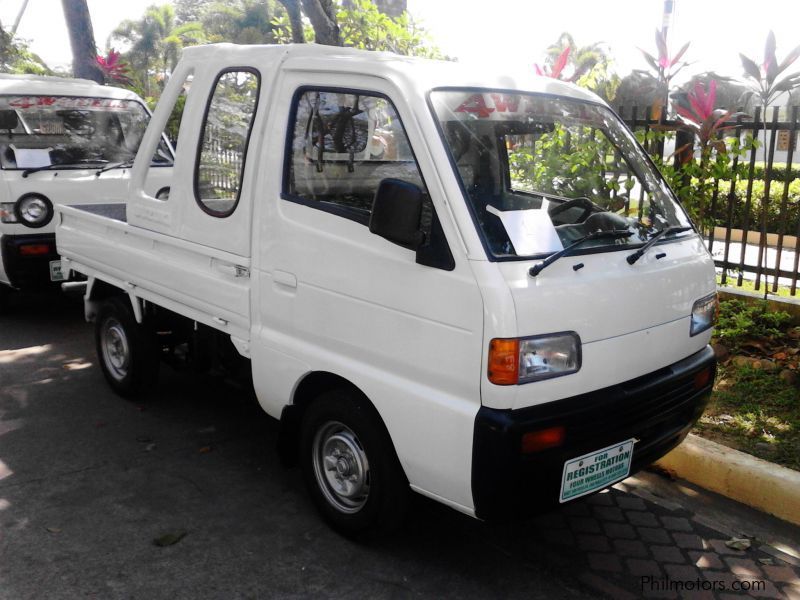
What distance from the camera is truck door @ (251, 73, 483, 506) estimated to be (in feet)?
9.53

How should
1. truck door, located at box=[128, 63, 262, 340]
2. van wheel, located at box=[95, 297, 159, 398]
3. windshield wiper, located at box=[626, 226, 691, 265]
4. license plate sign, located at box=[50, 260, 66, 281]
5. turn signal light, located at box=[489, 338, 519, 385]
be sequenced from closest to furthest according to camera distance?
turn signal light, located at box=[489, 338, 519, 385], windshield wiper, located at box=[626, 226, 691, 265], truck door, located at box=[128, 63, 262, 340], van wheel, located at box=[95, 297, 159, 398], license plate sign, located at box=[50, 260, 66, 281]

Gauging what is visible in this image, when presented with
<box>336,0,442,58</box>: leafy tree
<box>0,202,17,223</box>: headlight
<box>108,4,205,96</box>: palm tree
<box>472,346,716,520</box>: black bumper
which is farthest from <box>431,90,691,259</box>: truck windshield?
<box>108,4,205,96</box>: palm tree

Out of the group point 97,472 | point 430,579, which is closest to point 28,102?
point 97,472

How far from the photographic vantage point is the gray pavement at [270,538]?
326 centimetres

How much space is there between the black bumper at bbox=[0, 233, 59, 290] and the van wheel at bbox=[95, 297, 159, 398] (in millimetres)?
1731

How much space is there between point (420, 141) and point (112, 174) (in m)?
5.10

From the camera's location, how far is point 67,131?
7395 millimetres

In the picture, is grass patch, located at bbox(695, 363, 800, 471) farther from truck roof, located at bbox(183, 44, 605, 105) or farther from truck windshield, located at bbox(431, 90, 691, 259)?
truck roof, located at bbox(183, 44, 605, 105)

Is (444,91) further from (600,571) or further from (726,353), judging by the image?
(726,353)

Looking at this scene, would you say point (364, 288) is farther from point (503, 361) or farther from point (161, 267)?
point (161, 267)

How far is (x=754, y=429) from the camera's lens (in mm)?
4555

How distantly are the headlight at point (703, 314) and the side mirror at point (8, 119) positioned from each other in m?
6.33

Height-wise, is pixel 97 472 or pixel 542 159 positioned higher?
pixel 542 159

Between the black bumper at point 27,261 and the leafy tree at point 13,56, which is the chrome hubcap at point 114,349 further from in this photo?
the leafy tree at point 13,56
